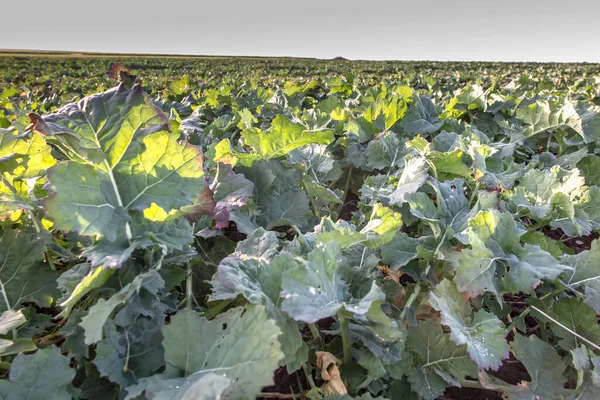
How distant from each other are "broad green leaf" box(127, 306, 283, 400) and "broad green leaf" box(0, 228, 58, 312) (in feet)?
1.88

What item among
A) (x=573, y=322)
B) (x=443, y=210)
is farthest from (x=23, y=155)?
(x=573, y=322)

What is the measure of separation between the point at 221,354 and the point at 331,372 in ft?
1.03

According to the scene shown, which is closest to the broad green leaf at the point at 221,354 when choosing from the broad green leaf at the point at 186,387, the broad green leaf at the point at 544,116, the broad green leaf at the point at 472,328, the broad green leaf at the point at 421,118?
the broad green leaf at the point at 186,387

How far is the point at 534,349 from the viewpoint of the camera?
46.3 inches

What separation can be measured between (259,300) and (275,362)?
0.48 ft

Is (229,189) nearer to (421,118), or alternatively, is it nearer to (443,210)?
(443,210)

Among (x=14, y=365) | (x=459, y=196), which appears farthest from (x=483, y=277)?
(x=14, y=365)

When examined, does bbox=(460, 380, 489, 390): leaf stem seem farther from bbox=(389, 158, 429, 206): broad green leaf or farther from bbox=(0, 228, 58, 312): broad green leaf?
bbox=(0, 228, 58, 312): broad green leaf

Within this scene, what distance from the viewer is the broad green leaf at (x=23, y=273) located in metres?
1.18

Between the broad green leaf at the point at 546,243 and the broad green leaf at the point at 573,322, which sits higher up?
the broad green leaf at the point at 546,243

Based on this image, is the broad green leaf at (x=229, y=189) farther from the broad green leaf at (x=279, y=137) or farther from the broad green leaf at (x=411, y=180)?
the broad green leaf at (x=411, y=180)

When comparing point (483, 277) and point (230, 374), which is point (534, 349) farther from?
point (230, 374)

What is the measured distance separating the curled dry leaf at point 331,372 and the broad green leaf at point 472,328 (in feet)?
0.93

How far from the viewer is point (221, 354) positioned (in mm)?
859
